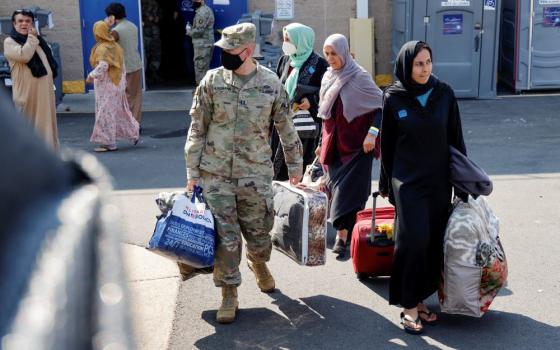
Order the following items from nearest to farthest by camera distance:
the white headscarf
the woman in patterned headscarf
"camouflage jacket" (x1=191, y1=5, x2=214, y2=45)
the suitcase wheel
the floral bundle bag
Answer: the floral bundle bag, the suitcase wheel, the white headscarf, the woman in patterned headscarf, "camouflage jacket" (x1=191, y1=5, x2=214, y2=45)

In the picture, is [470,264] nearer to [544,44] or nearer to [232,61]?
[232,61]

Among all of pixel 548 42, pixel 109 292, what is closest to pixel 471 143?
pixel 548 42

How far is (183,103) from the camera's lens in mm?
14320

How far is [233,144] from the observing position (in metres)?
5.11

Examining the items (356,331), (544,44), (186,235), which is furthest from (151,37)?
(356,331)

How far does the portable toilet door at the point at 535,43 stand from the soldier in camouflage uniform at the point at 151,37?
6315mm

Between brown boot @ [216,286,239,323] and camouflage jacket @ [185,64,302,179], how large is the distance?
0.71 meters

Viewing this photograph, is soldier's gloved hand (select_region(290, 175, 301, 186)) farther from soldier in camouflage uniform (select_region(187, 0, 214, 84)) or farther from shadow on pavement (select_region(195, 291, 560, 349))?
soldier in camouflage uniform (select_region(187, 0, 214, 84))

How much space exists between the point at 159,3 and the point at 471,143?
8487 mm

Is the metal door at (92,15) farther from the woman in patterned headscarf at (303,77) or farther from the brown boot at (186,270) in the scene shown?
the brown boot at (186,270)

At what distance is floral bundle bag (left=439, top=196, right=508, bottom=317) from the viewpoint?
486 cm

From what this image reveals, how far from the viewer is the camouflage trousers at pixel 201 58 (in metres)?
14.3

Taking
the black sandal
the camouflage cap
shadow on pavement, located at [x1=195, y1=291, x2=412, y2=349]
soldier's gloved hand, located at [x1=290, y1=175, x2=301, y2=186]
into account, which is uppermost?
the camouflage cap

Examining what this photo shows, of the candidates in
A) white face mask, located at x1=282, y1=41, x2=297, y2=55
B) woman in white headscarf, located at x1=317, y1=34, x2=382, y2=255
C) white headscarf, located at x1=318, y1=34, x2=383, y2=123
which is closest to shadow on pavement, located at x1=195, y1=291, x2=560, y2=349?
woman in white headscarf, located at x1=317, y1=34, x2=382, y2=255
